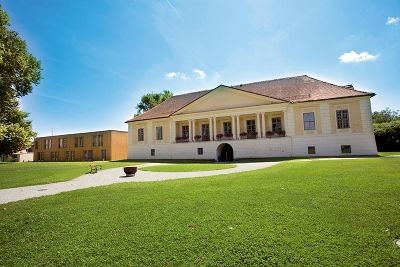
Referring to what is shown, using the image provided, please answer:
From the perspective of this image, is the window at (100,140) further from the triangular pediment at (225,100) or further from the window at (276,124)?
the window at (276,124)

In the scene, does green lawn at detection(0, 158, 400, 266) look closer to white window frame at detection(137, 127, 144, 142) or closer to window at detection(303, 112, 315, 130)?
window at detection(303, 112, 315, 130)

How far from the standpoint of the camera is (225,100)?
109 ft

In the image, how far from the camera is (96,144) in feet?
159

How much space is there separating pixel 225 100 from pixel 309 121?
10.8m

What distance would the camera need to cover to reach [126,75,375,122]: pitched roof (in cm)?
2823

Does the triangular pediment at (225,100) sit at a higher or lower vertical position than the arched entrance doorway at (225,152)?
higher

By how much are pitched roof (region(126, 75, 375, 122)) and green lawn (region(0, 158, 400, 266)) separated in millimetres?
21842

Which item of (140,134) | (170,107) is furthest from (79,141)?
(170,107)

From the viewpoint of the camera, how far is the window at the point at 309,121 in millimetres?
28400

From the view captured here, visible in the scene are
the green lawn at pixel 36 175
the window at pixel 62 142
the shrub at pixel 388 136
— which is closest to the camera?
the green lawn at pixel 36 175

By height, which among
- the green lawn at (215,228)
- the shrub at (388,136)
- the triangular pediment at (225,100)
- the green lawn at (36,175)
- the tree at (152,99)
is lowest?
the green lawn at (215,228)

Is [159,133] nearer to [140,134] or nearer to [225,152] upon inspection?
[140,134]

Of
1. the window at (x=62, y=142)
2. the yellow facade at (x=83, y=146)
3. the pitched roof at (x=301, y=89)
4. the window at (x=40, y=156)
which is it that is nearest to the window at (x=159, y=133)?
the yellow facade at (x=83, y=146)

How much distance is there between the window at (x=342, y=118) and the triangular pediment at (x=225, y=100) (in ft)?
22.8
